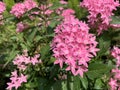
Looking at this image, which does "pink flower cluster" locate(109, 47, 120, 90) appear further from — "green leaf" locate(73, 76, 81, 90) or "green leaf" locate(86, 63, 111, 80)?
"green leaf" locate(73, 76, 81, 90)

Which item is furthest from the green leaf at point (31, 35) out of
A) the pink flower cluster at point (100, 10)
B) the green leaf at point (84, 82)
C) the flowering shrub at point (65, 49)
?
the green leaf at point (84, 82)

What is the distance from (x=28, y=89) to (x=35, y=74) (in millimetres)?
124

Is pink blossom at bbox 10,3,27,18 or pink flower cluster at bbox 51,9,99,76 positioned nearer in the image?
pink flower cluster at bbox 51,9,99,76

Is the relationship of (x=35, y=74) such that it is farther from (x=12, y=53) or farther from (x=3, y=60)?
(x=3, y=60)

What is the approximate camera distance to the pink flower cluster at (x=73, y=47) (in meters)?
1.95

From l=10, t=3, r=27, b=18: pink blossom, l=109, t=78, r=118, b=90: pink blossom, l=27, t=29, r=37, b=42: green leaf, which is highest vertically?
l=10, t=3, r=27, b=18: pink blossom

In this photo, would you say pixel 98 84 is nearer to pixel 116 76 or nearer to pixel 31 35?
pixel 116 76

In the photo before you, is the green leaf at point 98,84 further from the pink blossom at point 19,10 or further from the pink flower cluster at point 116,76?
the pink blossom at point 19,10

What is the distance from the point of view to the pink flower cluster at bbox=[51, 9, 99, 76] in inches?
76.9

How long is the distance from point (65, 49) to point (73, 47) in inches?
1.9

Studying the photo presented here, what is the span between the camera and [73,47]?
6.45 feet

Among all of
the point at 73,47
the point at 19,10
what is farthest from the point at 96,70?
the point at 19,10

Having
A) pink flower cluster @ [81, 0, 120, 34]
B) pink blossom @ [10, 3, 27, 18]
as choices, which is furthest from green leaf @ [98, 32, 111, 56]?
pink blossom @ [10, 3, 27, 18]

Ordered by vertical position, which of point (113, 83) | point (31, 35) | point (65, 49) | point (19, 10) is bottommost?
point (113, 83)
